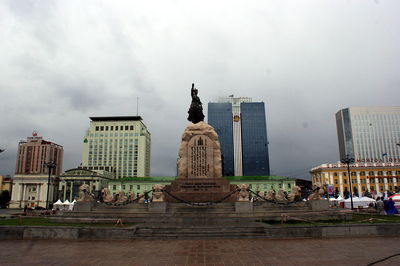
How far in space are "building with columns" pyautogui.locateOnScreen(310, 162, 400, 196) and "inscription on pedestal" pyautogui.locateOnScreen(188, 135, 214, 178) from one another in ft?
205

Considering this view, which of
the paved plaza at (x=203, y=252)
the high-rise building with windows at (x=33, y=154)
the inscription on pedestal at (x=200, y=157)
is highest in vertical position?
the high-rise building with windows at (x=33, y=154)

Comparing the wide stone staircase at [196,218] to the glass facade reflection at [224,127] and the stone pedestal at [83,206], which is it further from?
the glass facade reflection at [224,127]

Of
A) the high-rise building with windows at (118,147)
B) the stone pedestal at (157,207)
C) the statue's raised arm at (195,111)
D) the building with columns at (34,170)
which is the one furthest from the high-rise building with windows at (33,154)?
the stone pedestal at (157,207)

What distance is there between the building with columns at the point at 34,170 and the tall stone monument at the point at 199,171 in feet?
241

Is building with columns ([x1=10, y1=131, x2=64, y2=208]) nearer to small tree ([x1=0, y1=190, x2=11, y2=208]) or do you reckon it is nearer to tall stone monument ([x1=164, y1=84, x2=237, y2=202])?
small tree ([x1=0, y1=190, x2=11, y2=208])

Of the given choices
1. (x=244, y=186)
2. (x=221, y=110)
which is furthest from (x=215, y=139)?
(x=221, y=110)

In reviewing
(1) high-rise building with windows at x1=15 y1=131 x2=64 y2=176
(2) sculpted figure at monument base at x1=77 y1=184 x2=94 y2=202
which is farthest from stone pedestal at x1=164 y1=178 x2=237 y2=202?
(1) high-rise building with windows at x1=15 y1=131 x2=64 y2=176

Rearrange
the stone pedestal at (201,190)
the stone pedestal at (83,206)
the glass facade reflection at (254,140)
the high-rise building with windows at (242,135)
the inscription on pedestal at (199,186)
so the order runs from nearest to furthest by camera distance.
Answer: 1. the stone pedestal at (83,206)
2. the stone pedestal at (201,190)
3. the inscription on pedestal at (199,186)
4. the glass facade reflection at (254,140)
5. the high-rise building with windows at (242,135)

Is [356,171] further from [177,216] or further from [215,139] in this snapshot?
[177,216]

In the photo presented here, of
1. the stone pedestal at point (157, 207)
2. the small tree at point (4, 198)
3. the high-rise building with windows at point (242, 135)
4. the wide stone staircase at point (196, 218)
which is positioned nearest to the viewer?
the wide stone staircase at point (196, 218)

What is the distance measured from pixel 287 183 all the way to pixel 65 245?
6497cm

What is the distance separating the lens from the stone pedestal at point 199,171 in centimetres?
1988

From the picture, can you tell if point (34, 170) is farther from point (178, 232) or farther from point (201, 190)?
point (178, 232)

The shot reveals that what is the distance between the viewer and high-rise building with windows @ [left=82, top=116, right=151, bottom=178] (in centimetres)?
11375
